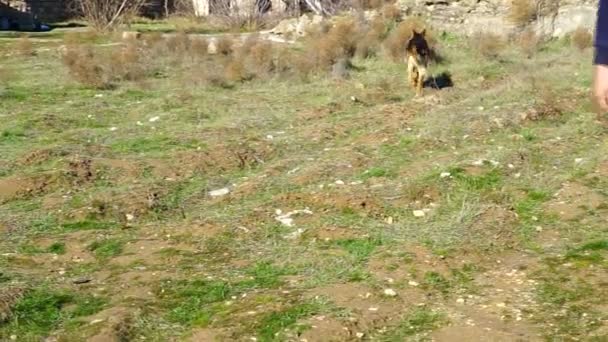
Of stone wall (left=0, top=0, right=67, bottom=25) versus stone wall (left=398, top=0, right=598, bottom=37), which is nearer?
stone wall (left=398, top=0, right=598, bottom=37)

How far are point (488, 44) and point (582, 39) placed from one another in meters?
1.65

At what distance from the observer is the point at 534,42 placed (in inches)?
594

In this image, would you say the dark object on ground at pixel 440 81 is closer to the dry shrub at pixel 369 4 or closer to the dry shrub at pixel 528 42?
the dry shrub at pixel 528 42

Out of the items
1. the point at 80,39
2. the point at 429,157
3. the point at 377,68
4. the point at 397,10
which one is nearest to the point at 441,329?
the point at 429,157

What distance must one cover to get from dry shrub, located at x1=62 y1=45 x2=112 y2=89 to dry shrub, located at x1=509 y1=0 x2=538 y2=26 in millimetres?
8160

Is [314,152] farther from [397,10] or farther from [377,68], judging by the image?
[397,10]

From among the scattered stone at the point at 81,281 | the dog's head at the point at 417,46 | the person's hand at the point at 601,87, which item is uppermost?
the person's hand at the point at 601,87

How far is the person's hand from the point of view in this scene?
6.48 ft

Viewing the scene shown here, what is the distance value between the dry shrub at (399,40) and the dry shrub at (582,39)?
257 centimetres

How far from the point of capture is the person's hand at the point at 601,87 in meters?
1.97

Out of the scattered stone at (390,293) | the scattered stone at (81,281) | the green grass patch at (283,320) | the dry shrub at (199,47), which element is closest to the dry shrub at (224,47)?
the dry shrub at (199,47)

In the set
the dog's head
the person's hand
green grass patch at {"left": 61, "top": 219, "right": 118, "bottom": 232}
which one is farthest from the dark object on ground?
the person's hand

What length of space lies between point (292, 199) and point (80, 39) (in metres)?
14.5

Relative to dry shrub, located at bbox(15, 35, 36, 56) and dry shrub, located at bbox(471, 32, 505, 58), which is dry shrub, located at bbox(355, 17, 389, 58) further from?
dry shrub, located at bbox(15, 35, 36, 56)
